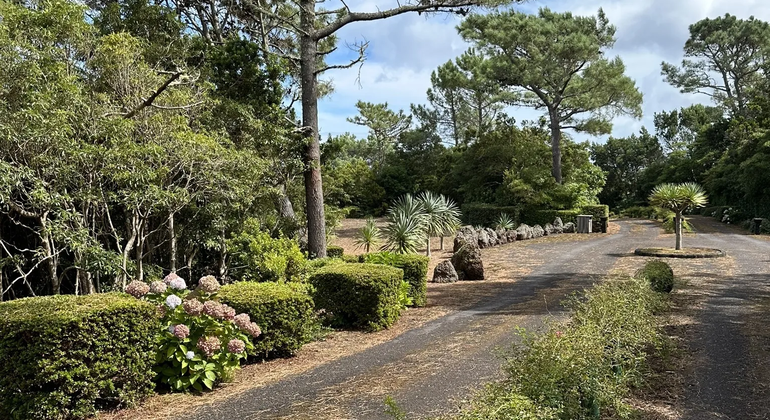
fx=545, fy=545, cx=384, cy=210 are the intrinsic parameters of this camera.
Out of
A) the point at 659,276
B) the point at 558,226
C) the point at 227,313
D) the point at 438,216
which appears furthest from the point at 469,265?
the point at 558,226

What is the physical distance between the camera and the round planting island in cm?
1312

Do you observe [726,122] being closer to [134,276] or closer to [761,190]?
[761,190]

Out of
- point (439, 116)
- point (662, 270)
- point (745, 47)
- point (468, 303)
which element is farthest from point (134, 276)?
point (745, 47)

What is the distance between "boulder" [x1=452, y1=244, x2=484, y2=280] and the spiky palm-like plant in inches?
77.2

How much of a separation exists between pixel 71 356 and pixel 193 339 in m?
0.93

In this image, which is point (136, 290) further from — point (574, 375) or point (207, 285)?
point (574, 375)

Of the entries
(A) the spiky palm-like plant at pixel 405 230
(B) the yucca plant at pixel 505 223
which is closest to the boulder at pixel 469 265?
(A) the spiky palm-like plant at pixel 405 230

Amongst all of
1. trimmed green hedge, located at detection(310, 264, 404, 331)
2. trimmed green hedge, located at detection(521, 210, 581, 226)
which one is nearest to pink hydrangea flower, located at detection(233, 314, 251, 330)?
trimmed green hedge, located at detection(310, 264, 404, 331)

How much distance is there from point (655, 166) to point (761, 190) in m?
13.7

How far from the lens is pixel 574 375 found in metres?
3.03

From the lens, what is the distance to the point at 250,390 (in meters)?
4.32

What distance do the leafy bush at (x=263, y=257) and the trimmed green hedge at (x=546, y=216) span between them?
623 inches

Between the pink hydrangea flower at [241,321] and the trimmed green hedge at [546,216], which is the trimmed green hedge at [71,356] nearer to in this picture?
the pink hydrangea flower at [241,321]

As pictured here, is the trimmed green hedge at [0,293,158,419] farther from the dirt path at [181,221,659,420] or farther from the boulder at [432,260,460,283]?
the boulder at [432,260,460,283]
